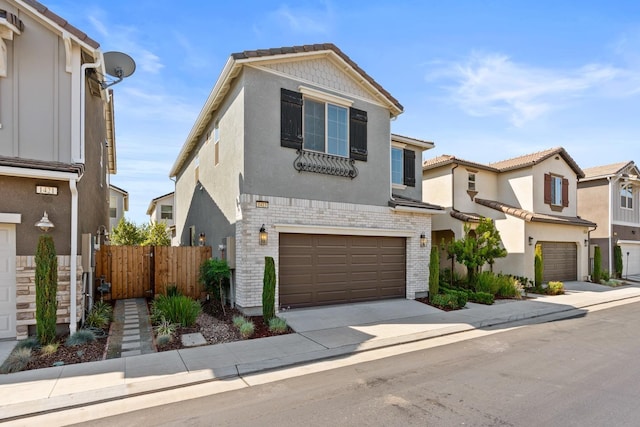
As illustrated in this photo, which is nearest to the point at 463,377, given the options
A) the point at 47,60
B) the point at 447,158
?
the point at 47,60

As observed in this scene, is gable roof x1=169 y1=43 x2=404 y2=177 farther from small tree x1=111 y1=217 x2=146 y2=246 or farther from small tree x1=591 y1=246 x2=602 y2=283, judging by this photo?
small tree x1=591 y1=246 x2=602 y2=283

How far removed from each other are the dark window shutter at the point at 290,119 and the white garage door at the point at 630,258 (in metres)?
23.3

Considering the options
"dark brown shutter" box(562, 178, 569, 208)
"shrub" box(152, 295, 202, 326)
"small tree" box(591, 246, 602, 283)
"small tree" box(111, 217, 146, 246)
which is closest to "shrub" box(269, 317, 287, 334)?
"shrub" box(152, 295, 202, 326)

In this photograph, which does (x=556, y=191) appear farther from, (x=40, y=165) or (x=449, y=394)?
(x=40, y=165)

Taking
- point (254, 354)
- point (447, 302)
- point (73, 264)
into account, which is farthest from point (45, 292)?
point (447, 302)

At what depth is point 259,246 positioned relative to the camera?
366 inches

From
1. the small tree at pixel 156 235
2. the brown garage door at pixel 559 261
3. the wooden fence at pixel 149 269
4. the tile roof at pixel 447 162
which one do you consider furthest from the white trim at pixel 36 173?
the brown garage door at pixel 559 261

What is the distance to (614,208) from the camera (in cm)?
2203

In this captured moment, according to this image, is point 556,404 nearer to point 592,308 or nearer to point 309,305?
point 309,305

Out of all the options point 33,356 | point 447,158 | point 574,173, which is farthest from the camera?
point 574,173

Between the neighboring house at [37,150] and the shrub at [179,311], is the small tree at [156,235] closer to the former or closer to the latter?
the shrub at [179,311]

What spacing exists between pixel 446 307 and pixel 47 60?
12004mm

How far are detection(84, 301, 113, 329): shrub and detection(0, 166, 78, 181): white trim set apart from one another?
3.18 metres

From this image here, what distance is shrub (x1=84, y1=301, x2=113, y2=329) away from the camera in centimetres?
796
